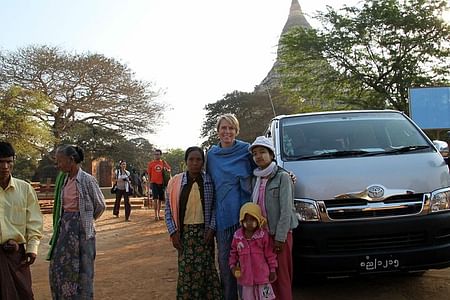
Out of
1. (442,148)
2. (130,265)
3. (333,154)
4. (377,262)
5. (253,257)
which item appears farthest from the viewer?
(130,265)

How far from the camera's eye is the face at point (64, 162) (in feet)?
14.3

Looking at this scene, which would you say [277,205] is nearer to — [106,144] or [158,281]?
[158,281]

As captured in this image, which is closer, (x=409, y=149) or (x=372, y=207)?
(x=372, y=207)

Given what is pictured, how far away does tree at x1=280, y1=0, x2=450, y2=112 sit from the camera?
20.7 metres

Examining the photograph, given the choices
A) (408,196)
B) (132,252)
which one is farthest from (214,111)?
(408,196)

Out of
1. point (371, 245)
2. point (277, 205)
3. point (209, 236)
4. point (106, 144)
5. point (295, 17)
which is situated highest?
point (295, 17)

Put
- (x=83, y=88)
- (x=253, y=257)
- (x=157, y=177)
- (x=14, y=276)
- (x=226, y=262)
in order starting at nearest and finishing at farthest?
(x=14, y=276) → (x=253, y=257) → (x=226, y=262) → (x=157, y=177) → (x=83, y=88)

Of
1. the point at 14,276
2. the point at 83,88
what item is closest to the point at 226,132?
the point at 14,276

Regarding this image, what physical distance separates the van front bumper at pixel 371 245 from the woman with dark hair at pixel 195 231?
0.79 metres

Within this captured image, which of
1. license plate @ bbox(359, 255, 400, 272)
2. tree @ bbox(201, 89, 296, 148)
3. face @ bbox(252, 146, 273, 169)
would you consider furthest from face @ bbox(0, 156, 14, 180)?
tree @ bbox(201, 89, 296, 148)

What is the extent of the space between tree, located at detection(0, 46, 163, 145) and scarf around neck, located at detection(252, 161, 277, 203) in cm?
2531

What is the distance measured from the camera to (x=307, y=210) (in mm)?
4363

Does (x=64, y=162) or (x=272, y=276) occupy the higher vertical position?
(x=64, y=162)

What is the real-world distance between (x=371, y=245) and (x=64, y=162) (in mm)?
2736
